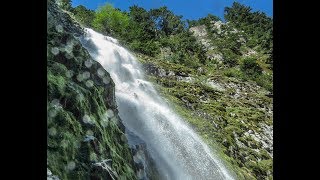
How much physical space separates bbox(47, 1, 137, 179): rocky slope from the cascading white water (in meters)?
3.92

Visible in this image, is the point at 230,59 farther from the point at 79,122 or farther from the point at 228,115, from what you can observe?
the point at 79,122

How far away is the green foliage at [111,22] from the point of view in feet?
154

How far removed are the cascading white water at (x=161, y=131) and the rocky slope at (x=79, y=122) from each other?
3.92 m

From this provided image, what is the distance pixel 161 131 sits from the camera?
2119cm

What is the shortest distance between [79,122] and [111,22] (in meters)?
37.7

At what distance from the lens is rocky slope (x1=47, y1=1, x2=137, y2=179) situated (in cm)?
934

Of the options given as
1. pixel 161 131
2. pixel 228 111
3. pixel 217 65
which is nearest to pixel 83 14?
pixel 217 65

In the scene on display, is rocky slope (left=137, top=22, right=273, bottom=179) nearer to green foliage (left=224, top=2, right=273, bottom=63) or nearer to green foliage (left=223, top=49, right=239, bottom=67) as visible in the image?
green foliage (left=223, top=49, right=239, bottom=67)

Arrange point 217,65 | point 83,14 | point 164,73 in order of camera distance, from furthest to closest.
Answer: point 83,14 → point 217,65 → point 164,73

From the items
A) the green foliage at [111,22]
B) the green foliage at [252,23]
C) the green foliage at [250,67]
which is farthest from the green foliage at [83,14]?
the green foliage at [252,23]

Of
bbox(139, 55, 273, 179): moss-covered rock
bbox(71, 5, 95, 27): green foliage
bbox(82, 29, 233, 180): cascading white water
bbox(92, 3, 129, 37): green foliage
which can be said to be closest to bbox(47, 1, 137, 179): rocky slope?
bbox(82, 29, 233, 180): cascading white water
